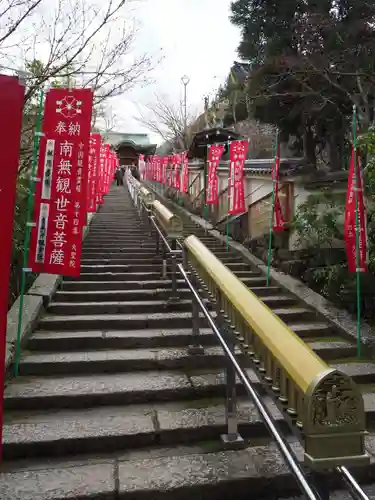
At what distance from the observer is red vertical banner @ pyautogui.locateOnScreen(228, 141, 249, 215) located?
416 inches

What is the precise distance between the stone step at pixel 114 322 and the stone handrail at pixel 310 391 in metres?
3.51

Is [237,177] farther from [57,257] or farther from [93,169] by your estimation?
[57,257]

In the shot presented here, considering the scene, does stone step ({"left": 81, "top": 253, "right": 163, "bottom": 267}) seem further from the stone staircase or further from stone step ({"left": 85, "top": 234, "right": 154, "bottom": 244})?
the stone staircase

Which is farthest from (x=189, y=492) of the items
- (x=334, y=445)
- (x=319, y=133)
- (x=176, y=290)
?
(x=319, y=133)

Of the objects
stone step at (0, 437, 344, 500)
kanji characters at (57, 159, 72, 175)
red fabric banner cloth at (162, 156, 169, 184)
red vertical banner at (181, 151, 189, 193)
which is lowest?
stone step at (0, 437, 344, 500)

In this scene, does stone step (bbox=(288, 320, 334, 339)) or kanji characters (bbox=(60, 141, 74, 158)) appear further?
stone step (bbox=(288, 320, 334, 339))

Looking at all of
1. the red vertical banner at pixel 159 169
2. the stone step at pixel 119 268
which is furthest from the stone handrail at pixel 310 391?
the red vertical banner at pixel 159 169

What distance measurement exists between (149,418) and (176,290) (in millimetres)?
3320

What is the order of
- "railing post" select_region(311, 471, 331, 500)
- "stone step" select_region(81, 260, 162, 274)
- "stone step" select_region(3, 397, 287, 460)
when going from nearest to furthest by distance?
"railing post" select_region(311, 471, 331, 500) → "stone step" select_region(3, 397, 287, 460) → "stone step" select_region(81, 260, 162, 274)

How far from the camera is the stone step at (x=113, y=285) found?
7785 millimetres

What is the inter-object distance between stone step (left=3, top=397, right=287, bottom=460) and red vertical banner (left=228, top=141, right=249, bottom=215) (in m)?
6.77

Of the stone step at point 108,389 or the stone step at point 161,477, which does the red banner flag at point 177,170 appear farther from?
the stone step at point 161,477

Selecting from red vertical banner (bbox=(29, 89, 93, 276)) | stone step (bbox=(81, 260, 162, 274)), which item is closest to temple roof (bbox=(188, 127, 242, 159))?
stone step (bbox=(81, 260, 162, 274))

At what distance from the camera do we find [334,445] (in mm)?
1703
